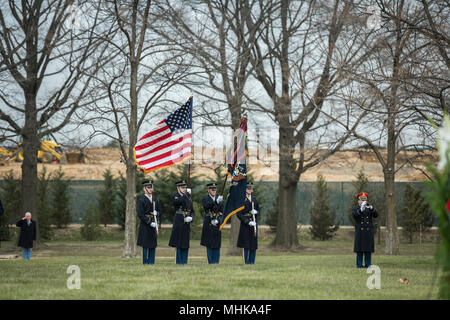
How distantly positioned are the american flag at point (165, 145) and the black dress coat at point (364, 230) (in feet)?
14.2

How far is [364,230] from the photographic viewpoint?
1298cm

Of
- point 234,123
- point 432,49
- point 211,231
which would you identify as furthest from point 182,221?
point 234,123

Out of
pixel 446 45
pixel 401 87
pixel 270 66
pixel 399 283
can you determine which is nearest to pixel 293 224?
pixel 270 66

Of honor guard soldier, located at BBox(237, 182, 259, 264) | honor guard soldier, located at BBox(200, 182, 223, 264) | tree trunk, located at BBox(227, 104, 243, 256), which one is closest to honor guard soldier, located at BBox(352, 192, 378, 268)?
honor guard soldier, located at BBox(237, 182, 259, 264)

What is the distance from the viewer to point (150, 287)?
795 centimetres

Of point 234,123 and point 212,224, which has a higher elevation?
point 234,123

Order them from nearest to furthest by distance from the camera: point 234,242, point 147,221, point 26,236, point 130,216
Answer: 1. point 147,221
2. point 26,236
3. point 130,216
4. point 234,242

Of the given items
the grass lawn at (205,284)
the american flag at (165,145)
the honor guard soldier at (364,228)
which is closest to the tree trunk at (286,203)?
the honor guard soldier at (364,228)

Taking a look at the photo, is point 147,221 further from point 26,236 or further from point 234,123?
point 234,123

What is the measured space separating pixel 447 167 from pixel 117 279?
582 centimetres

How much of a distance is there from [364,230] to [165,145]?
5110mm
